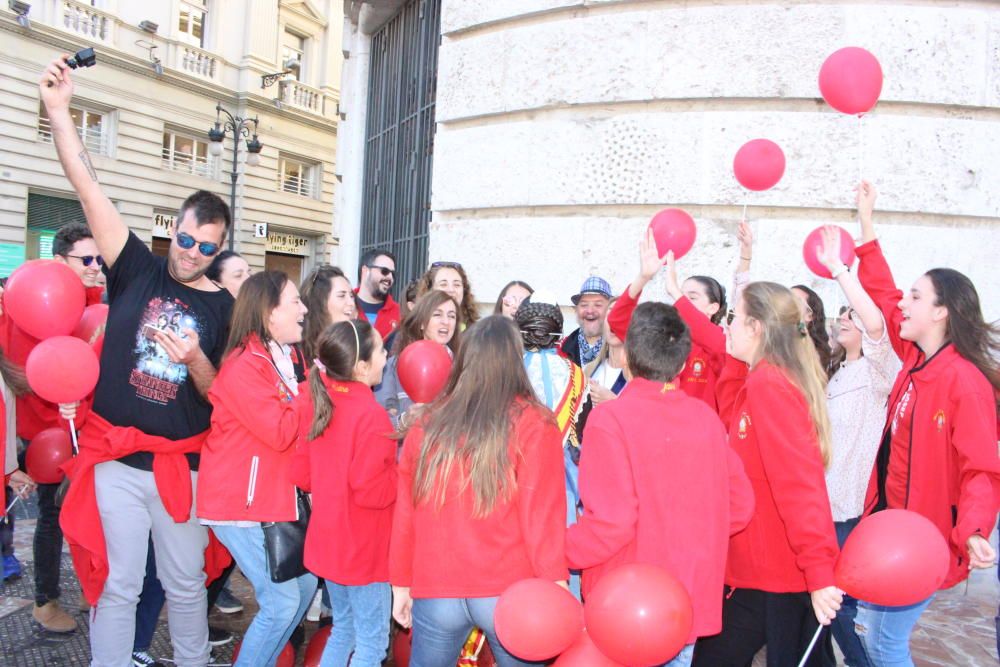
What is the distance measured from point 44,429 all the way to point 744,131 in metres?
4.63

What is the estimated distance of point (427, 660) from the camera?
2545 millimetres

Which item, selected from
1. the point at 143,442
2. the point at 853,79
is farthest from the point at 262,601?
the point at 853,79

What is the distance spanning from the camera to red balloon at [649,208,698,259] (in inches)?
160

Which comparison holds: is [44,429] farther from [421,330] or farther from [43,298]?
[421,330]

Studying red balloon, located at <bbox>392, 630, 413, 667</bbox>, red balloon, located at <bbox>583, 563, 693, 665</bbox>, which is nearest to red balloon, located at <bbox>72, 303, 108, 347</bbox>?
red balloon, located at <bbox>392, 630, 413, 667</bbox>

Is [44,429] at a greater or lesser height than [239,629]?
greater

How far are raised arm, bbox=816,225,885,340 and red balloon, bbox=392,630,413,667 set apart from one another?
98.1 inches

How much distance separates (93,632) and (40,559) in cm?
131

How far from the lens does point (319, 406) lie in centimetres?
303

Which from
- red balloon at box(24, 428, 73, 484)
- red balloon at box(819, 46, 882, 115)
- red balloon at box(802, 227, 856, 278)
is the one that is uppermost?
red balloon at box(819, 46, 882, 115)

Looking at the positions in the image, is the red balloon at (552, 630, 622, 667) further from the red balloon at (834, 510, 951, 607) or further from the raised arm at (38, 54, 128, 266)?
the raised arm at (38, 54, 128, 266)

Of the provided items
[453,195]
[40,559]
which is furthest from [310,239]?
[40,559]

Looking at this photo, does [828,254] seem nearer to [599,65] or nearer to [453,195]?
[599,65]

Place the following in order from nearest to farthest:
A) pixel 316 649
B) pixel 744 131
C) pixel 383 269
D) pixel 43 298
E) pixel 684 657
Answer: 1. pixel 684 657
2. pixel 43 298
3. pixel 316 649
4. pixel 744 131
5. pixel 383 269
